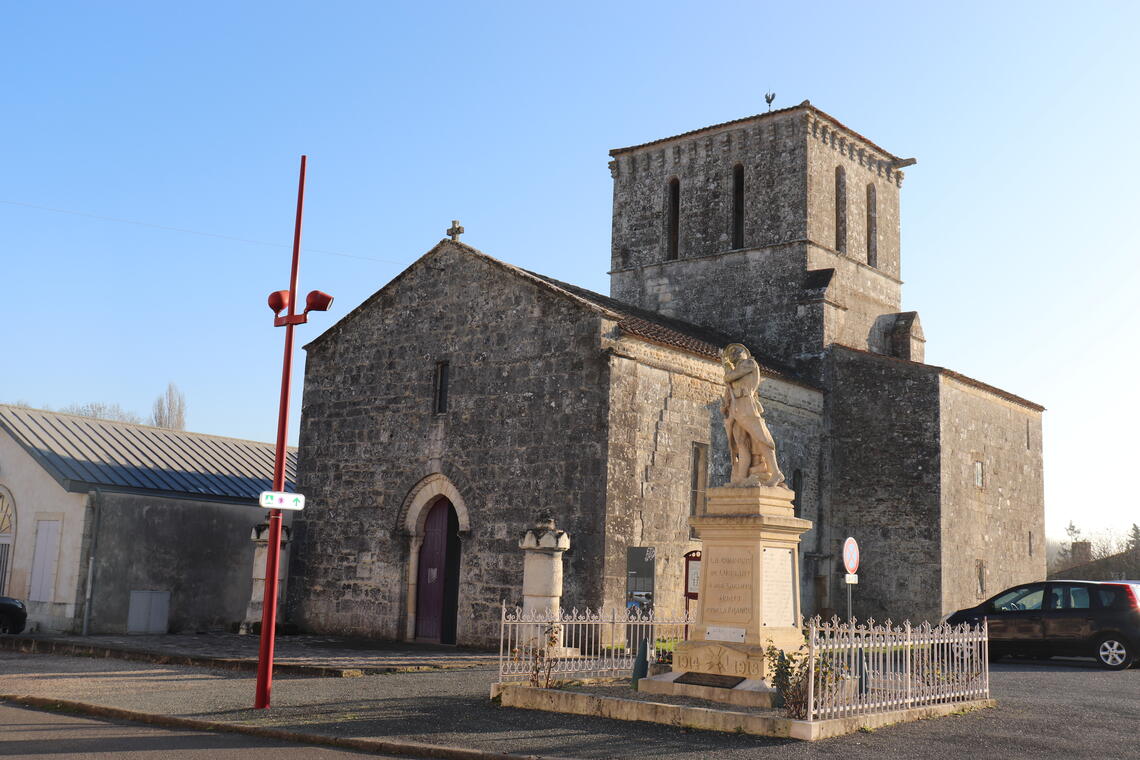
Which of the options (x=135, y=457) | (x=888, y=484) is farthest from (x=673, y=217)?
(x=135, y=457)

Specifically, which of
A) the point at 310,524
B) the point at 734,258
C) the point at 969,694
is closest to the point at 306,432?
the point at 310,524

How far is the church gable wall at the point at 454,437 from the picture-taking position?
736 inches

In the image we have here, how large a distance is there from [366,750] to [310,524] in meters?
13.8

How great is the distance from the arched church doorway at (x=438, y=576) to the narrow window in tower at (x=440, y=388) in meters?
1.81

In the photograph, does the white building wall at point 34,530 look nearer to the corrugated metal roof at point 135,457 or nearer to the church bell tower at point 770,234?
the corrugated metal roof at point 135,457

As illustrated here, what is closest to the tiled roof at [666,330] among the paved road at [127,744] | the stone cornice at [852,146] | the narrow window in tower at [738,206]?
the narrow window in tower at [738,206]

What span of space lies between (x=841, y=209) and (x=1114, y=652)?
13.9m

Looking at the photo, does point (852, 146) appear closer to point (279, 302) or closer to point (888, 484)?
point (888, 484)

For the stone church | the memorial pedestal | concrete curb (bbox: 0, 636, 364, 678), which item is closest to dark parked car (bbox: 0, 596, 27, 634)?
concrete curb (bbox: 0, 636, 364, 678)

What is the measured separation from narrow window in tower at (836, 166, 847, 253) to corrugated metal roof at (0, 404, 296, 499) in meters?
15.0

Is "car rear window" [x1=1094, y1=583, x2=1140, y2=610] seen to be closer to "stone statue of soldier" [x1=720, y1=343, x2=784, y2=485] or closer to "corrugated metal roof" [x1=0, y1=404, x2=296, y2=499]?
"stone statue of soldier" [x1=720, y1=343, x2=784, y2=485]

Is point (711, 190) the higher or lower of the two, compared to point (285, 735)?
higher

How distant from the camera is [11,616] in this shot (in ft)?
66.5

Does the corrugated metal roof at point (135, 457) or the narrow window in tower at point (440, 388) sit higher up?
the narrow window in tower at point (440, 388)
